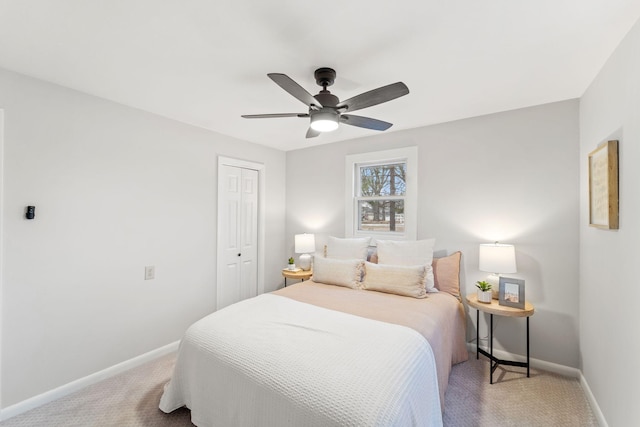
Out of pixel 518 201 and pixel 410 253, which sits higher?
pixel 518 201

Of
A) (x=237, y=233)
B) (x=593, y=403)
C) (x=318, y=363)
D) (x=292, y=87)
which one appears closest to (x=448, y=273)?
(x=593, y=403)

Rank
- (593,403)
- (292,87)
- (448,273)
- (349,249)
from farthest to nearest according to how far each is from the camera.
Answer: (349,249), (448,273), (593,403), (292,87)

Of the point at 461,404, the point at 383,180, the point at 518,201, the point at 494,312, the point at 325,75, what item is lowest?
the point at 461,404

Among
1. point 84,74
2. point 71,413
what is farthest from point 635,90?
point 71,413

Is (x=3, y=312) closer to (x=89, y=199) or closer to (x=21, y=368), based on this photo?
(x=21, y=368)

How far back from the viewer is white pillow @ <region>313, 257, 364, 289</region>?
9.61 feet

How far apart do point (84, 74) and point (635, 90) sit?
3435 millimetres

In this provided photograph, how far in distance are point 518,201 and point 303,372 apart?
2.51m

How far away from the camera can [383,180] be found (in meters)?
3.61

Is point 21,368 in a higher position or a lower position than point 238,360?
lower

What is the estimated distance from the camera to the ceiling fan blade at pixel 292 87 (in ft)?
5.04

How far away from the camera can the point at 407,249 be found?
2.95m

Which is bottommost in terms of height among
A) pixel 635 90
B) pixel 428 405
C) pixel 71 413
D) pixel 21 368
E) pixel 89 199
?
pixel 71 413

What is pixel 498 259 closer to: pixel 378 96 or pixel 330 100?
pixel 378 96
